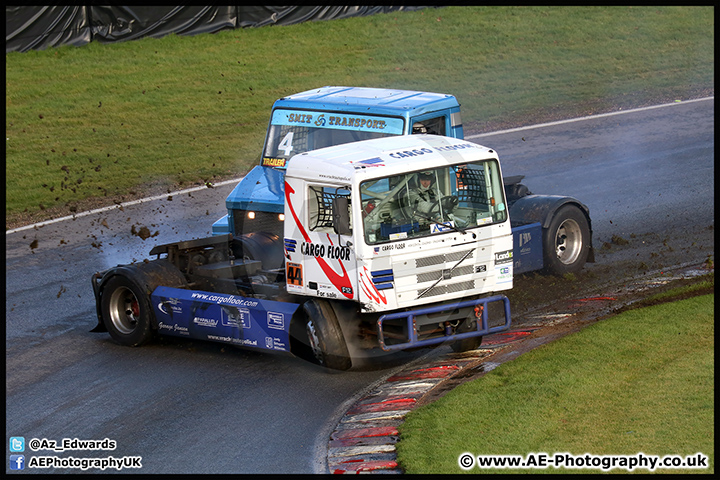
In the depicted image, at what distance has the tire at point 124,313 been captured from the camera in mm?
11320

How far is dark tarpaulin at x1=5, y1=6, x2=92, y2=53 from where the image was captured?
24844mm

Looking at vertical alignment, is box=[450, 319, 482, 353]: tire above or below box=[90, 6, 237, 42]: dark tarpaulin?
below

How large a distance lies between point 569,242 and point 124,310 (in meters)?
6.18

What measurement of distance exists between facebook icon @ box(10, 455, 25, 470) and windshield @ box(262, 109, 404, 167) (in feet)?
19.2

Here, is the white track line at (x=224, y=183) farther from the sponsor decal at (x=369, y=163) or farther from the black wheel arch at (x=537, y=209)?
the sponsor decal at (x=369, y=163)

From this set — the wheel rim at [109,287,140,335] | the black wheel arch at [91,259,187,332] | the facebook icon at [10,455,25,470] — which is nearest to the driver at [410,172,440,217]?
the black wheel arch at [91,259,187,332]

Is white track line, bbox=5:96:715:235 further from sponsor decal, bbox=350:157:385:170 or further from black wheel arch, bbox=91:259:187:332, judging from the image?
sponsor decal, bbox=350:157:385:170

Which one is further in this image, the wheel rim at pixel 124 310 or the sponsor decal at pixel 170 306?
the wheel rim at pixel 124 310

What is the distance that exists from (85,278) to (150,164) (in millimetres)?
7053

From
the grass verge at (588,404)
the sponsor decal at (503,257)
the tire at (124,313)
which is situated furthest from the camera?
the tire at (124,313)

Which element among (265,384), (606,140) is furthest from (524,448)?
(606,140)

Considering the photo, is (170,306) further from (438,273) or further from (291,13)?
(291,13)

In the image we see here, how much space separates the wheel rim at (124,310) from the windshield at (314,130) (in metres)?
2.96

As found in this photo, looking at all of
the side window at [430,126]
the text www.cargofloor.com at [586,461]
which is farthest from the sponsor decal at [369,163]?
the text www.cargofloor.com at [586,461]
